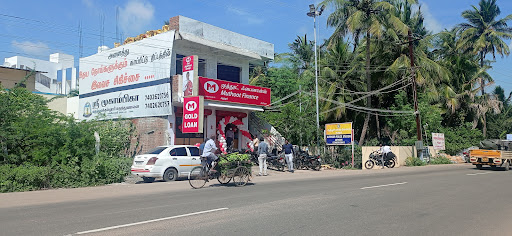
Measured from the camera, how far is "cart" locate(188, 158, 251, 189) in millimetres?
13680

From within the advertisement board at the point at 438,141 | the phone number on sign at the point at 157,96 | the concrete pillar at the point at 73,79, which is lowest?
the advertisement board at the point at 438,141

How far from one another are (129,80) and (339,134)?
546 inches

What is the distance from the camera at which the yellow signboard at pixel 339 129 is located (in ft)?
81.9

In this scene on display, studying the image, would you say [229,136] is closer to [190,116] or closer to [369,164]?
[190,116]

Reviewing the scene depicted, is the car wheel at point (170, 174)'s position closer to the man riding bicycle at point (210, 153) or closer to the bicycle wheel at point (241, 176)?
the man riding bicycle at point (210, 153)

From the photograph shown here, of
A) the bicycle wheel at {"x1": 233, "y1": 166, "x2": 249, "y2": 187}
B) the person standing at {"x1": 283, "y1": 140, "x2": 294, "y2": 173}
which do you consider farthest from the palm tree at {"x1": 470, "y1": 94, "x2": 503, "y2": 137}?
the bicycle wheel at {"x1": 233, "y1": 166, "x2": 249, "y2": 187}

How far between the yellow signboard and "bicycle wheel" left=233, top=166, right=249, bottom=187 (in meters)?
12.2

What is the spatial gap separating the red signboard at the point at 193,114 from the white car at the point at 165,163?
347cm

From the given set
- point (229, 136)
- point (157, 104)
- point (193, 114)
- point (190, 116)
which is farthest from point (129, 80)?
point (229, 136)

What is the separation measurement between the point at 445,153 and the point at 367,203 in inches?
1246

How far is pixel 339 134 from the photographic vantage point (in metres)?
25.4

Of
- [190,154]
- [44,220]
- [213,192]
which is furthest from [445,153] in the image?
[44,220]

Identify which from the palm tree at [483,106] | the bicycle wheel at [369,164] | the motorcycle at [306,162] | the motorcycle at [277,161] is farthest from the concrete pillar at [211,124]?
the palm tree at [483,106]

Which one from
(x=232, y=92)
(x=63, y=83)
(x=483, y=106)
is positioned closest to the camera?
(x=232, y=92)
